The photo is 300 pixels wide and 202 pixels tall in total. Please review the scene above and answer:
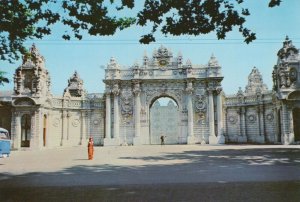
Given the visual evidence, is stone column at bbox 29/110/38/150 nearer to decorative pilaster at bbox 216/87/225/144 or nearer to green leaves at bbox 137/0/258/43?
decorative pilaster at bbox 216/87/225/144

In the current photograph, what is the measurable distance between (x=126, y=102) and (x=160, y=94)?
4.82m

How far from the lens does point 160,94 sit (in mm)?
43812

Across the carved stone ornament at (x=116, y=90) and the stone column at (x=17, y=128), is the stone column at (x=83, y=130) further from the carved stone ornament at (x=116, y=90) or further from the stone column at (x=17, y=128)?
the stone column at (x=17, y=128)

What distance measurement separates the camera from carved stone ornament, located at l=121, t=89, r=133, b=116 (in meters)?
43.4

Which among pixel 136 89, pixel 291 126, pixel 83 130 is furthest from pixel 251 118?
pixel 83 130

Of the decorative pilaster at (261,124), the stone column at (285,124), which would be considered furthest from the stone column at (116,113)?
the stone column at (285,124)

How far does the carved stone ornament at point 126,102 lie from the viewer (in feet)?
143

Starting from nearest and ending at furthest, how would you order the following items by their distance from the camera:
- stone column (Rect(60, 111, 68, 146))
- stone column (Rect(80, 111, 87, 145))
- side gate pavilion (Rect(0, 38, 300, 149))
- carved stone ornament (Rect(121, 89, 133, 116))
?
1. side gate pavilion (Rect(0, 38, 300, 149))
2. stone column (Rect(60, 111, 68, 146))
3. carved stone ornament (Rect(121, 89, 133, 116))
4. stone column (Rect(80, 111, 87, 145))

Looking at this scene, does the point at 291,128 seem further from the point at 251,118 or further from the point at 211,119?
the point at 211,119

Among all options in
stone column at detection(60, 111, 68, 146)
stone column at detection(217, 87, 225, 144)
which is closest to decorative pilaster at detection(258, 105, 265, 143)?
stone column at detection(217, 87, 225, 144)

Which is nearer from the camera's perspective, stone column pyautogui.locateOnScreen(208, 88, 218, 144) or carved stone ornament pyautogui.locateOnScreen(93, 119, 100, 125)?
stone column pyautogui.locateOnScreen(208, 88, 218, 144)

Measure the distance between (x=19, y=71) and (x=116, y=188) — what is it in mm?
30181

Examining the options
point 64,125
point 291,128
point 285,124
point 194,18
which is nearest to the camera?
point 194,18

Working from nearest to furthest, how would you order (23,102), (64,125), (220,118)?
(23,102)
(220,118)
(64,125)
